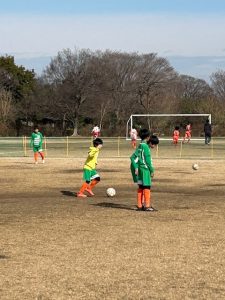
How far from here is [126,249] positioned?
8625 mm

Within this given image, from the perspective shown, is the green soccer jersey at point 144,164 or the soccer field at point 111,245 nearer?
the soccer field at point 111,245

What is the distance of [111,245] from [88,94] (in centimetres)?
7344

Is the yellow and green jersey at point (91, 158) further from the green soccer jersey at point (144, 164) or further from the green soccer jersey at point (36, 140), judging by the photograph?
the green soccer jersey at point (36, 140)

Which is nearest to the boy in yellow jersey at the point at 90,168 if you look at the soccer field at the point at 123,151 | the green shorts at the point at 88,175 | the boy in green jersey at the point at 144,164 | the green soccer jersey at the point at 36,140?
the green shorts at the point at 88,175

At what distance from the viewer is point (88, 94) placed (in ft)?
268

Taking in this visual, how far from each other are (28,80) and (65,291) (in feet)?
269

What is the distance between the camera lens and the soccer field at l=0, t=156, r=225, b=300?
6617 millimetres

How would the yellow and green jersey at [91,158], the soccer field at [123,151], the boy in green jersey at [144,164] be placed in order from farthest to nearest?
the soccer field at [123,151] < the yellow and green jersey at [91,158] < the boy in green jersey at [144,164]

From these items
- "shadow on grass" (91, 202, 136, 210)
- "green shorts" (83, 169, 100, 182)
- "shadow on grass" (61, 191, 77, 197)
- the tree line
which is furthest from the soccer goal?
"shadow on grass" (91, 202, 136, 210)

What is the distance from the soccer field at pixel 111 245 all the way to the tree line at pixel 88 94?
64.4 m

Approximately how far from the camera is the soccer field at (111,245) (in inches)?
261

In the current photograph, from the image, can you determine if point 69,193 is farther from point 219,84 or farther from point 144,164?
point 219,84

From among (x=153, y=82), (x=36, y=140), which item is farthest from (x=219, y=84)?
(x=36, y=140)

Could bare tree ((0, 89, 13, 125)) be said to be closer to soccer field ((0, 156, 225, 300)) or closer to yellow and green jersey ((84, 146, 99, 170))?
soccer field ((0, 156, 225, 300))
